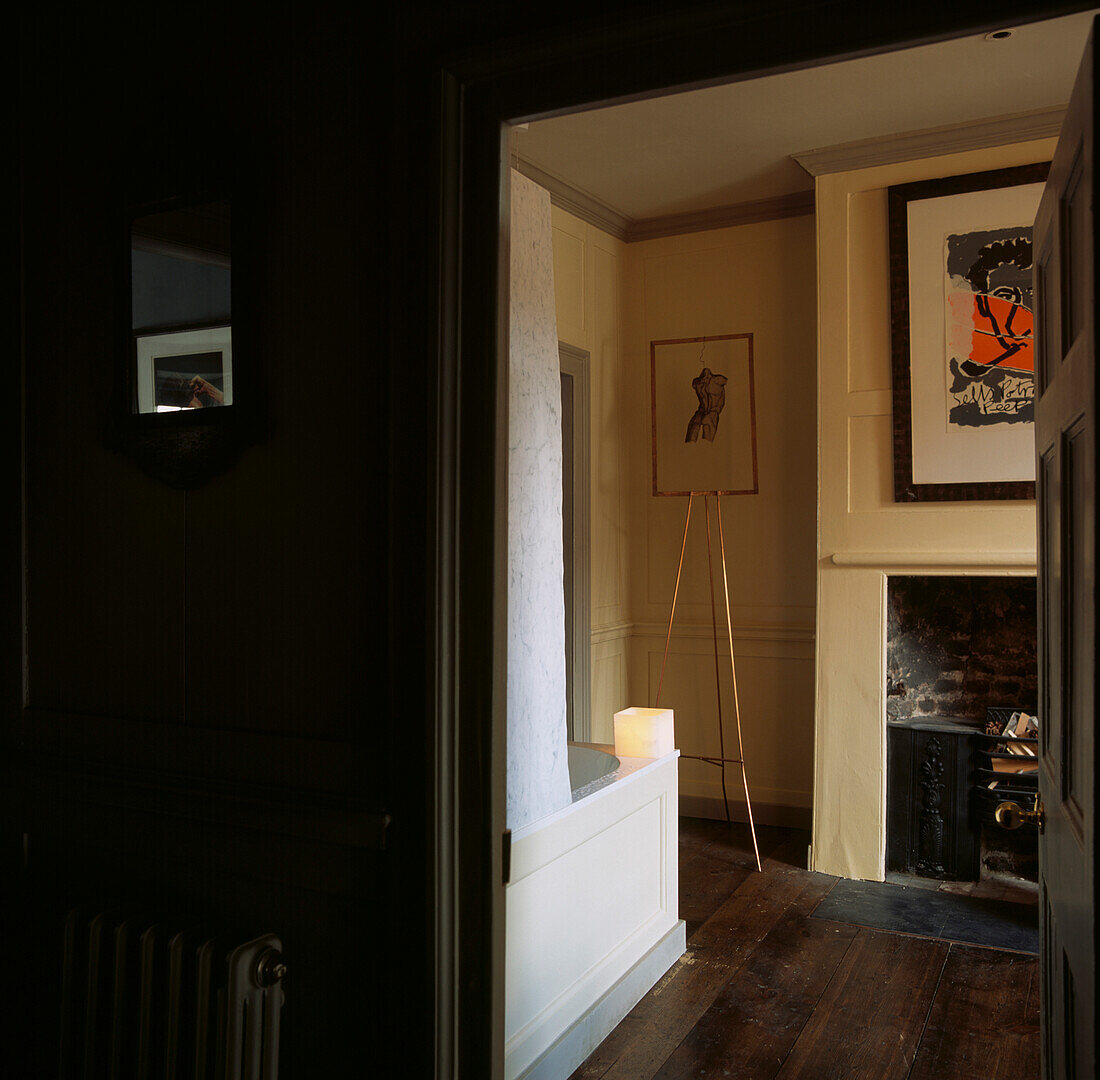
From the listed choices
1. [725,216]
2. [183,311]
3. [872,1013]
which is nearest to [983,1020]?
[872,1013]

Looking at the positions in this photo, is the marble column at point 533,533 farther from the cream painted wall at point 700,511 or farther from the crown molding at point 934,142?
the cream painted wall at point 700,511

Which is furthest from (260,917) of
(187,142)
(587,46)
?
(587,46)

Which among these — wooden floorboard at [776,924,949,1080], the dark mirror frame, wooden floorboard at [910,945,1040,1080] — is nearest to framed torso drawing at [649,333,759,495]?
wooden floorboard at [776,924,949,1080]

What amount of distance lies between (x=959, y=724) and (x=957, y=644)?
374 millimetres

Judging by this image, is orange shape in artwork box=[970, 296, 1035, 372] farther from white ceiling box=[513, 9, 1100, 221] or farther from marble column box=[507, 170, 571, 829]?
marble column box=[507, 170, 571, 829]

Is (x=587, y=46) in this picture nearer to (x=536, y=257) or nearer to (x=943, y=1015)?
(x=536, y=257)

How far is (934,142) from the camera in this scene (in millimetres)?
4160

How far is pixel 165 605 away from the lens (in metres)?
2.03

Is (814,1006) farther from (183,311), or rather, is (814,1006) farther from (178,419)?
(183,311)

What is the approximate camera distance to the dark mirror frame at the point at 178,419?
1925 millimetres

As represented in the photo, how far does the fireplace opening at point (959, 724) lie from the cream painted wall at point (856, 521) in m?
0.14

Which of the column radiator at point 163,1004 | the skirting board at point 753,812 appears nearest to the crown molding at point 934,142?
the skirting board at point 753,812

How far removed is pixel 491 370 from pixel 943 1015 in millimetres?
2477

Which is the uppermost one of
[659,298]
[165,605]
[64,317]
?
[659,298]
